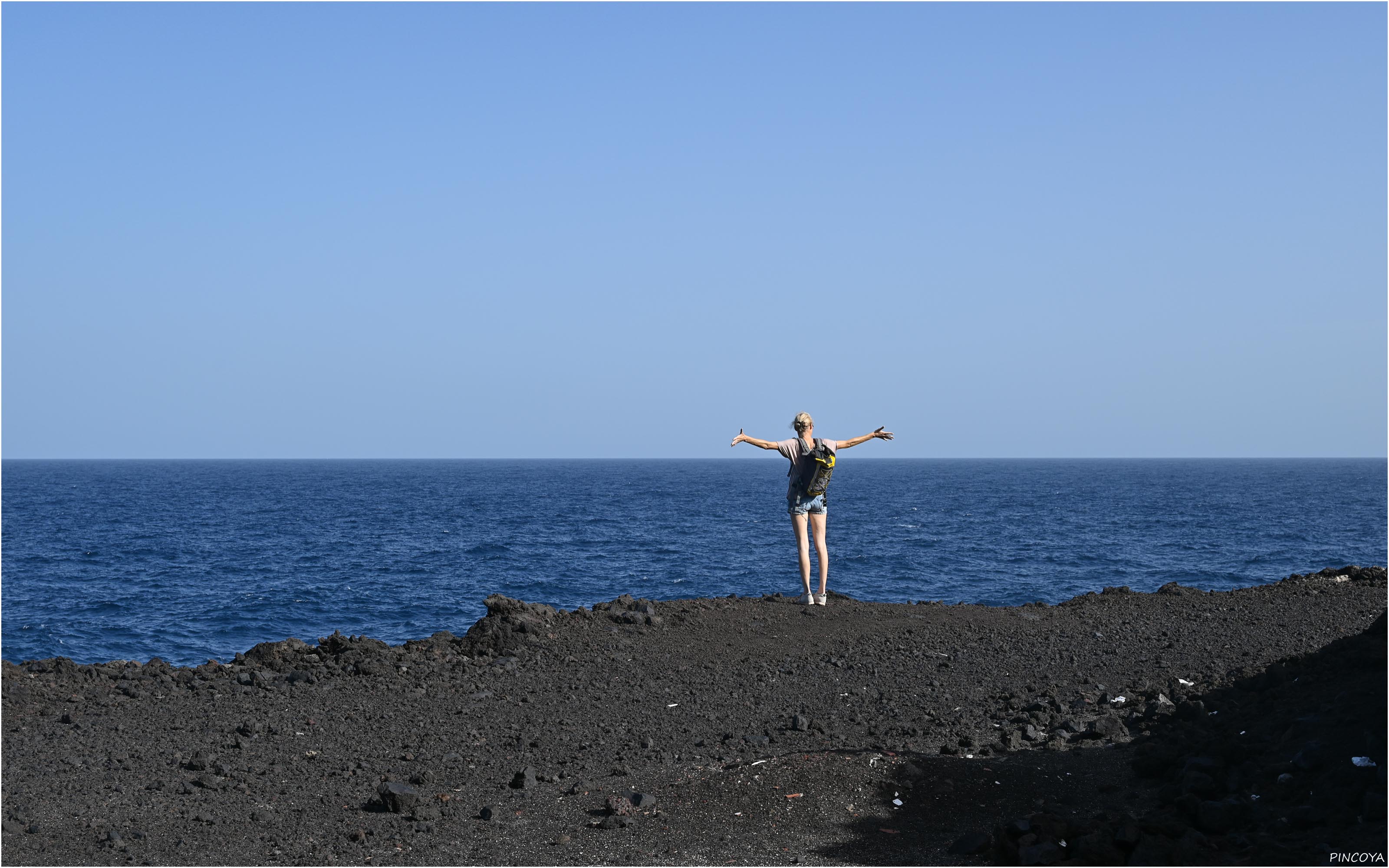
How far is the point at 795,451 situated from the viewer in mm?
12711

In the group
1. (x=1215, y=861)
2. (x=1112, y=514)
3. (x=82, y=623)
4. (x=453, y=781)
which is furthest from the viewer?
(x=1112, y=514)

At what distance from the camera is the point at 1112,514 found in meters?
57.5

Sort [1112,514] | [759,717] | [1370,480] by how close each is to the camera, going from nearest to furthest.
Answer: [759,717], [1112,514], [1370,480]

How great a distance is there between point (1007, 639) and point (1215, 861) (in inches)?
263

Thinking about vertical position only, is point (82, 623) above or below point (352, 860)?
below

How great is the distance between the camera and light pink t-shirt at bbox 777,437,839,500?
1264cm

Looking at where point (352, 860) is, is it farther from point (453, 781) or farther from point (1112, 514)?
point (1112, 514)

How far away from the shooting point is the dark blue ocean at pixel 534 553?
24.9 m

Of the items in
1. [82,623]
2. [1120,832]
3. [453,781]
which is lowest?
[82,623]

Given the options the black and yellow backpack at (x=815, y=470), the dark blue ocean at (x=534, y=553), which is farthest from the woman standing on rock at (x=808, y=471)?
the dark blue ocean at (x=534, y=553)

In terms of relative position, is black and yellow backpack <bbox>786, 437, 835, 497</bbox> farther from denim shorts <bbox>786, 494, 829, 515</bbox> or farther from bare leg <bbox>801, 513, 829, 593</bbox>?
bare leg <bbox>801, 513, 829, 593</bbox>

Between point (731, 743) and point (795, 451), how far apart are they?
4.74m

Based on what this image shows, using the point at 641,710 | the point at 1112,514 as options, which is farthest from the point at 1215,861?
the point at 1112,514

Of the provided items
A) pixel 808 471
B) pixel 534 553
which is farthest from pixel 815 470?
pixel 534 553
